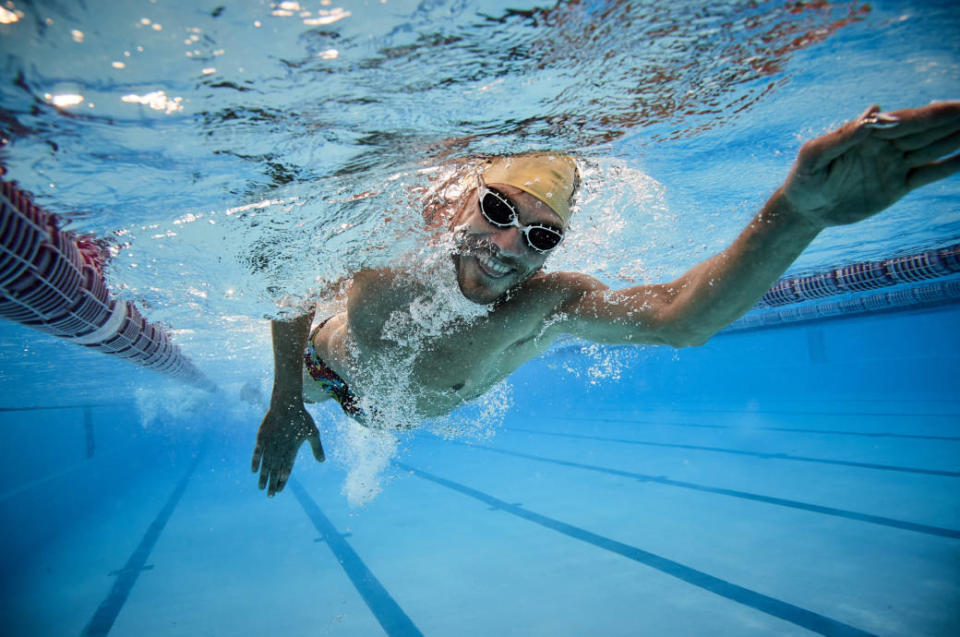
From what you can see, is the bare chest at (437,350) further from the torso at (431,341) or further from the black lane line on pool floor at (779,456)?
the black lane line on pool floor at (779,456)

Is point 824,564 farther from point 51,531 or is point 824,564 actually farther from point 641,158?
point 51,531

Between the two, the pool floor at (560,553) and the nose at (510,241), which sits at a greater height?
the nose at (510,241)

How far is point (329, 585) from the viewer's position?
17.4 ft

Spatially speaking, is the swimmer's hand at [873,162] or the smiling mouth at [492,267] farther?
the smiling mouth at [492,267]

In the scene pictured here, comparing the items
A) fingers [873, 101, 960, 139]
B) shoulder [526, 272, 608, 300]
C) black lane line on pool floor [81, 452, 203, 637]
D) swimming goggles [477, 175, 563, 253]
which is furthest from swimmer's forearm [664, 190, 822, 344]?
black lane line on pool floor [81, 452, 203, 637]

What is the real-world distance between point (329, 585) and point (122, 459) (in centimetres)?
1772

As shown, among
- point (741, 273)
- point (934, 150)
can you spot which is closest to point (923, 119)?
point (934, 150)

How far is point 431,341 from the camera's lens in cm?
343

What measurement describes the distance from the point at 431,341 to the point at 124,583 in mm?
5559

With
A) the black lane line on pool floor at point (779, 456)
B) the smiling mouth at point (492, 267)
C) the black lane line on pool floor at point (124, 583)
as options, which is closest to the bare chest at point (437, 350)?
the smiling mouth at point (492, 267)

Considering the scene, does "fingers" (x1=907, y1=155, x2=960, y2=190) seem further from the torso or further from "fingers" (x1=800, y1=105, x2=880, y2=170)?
the torso

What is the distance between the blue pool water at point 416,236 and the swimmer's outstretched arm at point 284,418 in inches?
35.3

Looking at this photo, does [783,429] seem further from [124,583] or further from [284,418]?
[124,583]

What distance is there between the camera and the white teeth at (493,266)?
9.50ft
